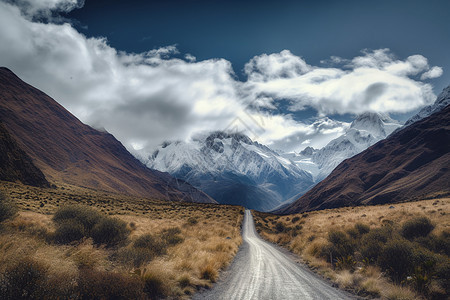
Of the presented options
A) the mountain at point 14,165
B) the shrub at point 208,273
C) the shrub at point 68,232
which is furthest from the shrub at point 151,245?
the mountain at point 14,165

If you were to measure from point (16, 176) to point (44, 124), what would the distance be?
108662 mm

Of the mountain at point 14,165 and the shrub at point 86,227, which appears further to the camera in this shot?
the mountain at point 14,165

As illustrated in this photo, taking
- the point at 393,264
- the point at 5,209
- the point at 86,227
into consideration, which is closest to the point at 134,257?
the point at 86,227

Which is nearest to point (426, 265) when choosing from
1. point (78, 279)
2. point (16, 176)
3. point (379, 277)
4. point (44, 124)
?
point (379, 277)

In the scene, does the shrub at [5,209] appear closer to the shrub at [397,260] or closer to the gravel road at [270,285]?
the gravel road at [270,285]

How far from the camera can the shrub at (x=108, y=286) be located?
5.60 metres

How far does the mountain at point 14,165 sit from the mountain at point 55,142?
28.9 metres

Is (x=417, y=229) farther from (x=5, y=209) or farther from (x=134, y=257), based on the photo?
(x=5, y=209)

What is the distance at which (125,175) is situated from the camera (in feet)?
575

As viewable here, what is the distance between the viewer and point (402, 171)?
450 feet

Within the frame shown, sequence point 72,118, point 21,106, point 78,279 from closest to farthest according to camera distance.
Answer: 1. point 78,279
2. point 21,106
3. point 72,118

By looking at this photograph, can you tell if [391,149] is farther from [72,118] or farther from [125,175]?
[72,118]

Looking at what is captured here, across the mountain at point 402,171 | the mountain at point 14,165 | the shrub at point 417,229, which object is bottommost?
the mountain at point 14,165

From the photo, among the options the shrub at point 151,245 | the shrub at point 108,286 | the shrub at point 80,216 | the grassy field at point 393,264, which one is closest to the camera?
the shrub at point 108,286
